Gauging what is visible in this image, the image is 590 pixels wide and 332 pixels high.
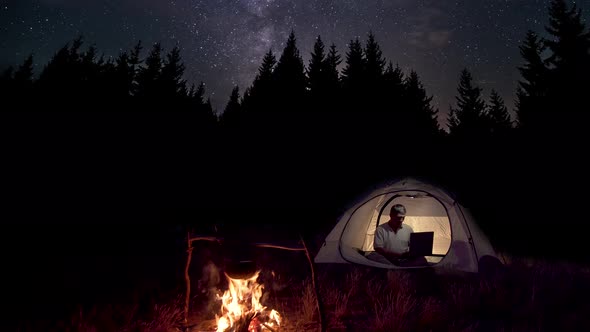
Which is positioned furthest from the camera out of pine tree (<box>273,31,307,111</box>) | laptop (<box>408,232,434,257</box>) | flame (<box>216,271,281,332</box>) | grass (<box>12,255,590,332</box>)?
pine tree (<box>273,31,307,111</box>)

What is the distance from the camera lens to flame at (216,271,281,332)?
9.07 feet

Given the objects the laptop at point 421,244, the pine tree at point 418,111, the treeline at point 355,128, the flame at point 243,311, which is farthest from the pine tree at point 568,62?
the flame at point 243,311

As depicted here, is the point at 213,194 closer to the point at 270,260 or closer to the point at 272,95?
the point at 272,95

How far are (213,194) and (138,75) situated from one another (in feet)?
62.6

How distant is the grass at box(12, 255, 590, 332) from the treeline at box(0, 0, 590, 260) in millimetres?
10812

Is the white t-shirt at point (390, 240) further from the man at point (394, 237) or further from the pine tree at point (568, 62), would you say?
the pine tree at point (568, 62)

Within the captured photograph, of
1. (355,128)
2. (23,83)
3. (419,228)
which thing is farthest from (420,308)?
(23,83)

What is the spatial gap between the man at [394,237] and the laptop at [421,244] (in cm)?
25

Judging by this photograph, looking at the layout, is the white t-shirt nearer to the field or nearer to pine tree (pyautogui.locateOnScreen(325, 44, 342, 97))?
the field

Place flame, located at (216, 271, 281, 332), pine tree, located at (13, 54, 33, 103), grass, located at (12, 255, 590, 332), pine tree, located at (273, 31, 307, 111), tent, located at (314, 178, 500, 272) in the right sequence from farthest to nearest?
pine tree, located at (13, 54, 33, 103) < pine tree, located at (273, 31, 307, 111) < tent, located at (314, 178, 500, 272) < grass, located at (12, 255, 590, 332) < flame, located at (216, 271, 281, 332)

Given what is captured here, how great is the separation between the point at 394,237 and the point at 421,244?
20.5 inches

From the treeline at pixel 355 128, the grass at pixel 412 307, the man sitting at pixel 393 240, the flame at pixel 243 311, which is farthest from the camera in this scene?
the treeline at pixel 355 128

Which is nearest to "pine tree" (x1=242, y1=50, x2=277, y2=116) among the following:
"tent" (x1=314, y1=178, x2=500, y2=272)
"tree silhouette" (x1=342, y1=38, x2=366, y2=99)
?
"tree silhouette" (x1=342, y1=38, x2=366, y2=99)

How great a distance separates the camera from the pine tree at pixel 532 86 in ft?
64.4
